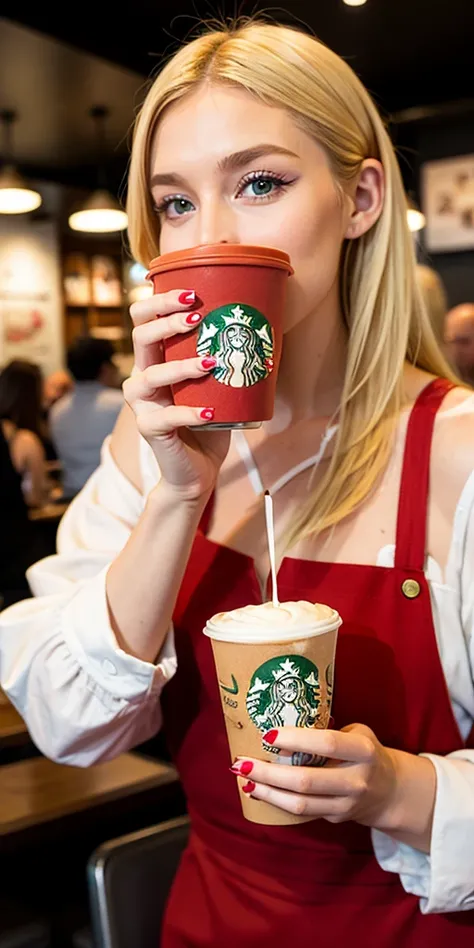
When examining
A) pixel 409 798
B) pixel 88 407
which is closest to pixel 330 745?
pixel 409 798

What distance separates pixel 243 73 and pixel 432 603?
0.66 metres

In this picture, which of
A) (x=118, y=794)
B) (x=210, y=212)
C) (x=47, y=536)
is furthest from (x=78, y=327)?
(x=210, y=212)

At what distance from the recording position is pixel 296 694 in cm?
86

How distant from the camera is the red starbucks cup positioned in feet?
2.84

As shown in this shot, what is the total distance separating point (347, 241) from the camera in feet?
4.12

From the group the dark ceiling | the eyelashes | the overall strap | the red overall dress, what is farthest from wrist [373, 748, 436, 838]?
the dark ceiling

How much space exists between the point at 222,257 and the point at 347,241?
0.45m

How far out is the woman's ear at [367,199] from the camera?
119 cm

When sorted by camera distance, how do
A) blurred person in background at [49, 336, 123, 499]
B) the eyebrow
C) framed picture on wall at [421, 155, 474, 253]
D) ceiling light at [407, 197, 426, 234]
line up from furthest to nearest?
framed picture on wall at [421, 155, 474, 253] → ceiling light at [407, 197, 426, 234] → blurred person in background at [49, 336, 123, 499] → the eyebrow

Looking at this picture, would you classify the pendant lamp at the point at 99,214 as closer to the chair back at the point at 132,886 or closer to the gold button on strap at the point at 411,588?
the chair back at the point at 132,886

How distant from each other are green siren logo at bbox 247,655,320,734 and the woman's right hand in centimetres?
25

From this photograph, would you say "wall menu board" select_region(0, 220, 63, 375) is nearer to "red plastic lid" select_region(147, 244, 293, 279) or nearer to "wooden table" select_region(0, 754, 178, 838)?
"wooden table" select_region(0, 754, 178, 838)

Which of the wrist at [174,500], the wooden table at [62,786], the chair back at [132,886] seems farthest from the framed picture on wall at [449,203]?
the wrist at [174,500]

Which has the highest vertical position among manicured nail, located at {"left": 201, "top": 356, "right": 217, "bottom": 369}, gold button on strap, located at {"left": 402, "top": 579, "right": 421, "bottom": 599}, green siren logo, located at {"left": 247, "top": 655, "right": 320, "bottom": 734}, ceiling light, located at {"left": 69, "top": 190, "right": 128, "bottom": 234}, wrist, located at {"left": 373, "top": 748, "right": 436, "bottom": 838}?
ceiling light, located at {"left": 69, "top": 190, "right": 128, "bottom": 234}
